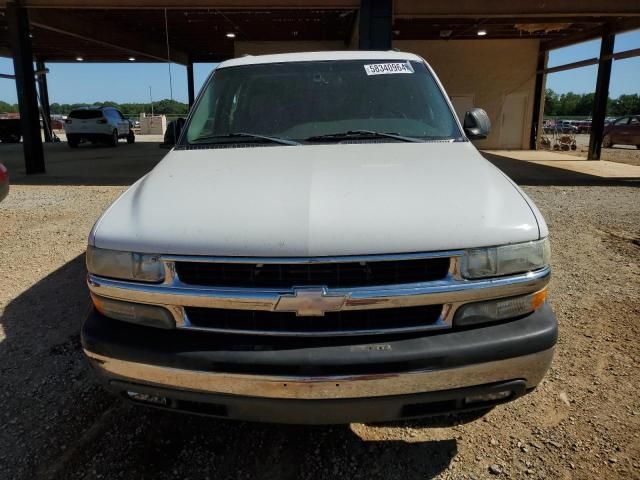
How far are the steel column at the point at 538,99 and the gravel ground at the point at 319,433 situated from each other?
61.1 feet

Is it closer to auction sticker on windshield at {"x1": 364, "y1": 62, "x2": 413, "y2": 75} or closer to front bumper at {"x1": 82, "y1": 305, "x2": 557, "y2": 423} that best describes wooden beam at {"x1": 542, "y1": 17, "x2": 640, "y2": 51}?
auction sticker on windshield at {"x1": 364, "y1": 62, "x2": 413, "y2": 75}

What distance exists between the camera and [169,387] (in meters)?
1.96

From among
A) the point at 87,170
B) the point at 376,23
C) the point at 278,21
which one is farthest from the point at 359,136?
the point at 278,21

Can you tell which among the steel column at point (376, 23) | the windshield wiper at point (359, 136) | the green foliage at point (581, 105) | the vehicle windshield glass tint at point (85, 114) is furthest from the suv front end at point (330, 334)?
the green foliage at point (581, 105)

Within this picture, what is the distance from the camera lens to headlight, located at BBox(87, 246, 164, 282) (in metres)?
2.00

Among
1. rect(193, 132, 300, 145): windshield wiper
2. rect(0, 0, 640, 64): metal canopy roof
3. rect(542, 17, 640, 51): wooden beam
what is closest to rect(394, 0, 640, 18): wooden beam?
rect(0, 0, 640, 64): metal canopy roof

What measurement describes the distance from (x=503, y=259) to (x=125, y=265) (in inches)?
59.3

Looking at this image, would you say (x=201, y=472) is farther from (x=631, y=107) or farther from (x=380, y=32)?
(x=631, y=107)

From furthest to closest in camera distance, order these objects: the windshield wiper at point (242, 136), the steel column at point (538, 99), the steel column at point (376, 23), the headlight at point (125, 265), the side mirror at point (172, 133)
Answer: the steel column at point (538, 99)
the steel column at point (376, 23)
the side mirror at point (172, 133)
the windshield wiper at point (242, 136)
the headlight at point (125, 265)

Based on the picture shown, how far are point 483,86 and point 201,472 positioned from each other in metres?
20.1

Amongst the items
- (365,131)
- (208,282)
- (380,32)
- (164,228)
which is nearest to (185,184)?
(164,228)

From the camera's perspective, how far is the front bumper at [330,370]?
73.2 inches

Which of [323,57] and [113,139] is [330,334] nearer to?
[323,57]

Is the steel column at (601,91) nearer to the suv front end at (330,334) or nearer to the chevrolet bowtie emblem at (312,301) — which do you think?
the suv front end at (330,334)
